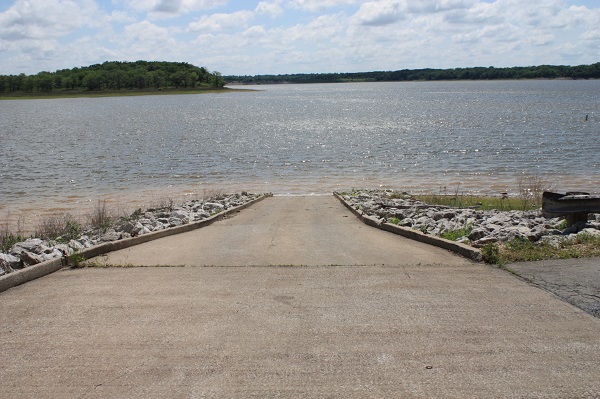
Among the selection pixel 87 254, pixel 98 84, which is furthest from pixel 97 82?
pixel 87 254

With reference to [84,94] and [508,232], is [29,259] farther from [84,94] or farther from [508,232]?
[84,94]

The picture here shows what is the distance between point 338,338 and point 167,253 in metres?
4.88

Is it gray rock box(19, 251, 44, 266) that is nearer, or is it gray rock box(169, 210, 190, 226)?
gray rock box(19, 251, 44, 266)

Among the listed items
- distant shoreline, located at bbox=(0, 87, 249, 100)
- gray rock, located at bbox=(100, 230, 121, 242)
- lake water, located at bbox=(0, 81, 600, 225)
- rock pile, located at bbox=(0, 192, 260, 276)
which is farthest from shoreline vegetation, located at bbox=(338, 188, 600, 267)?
distant shoreline, located at bbox=(0, 87, 249, 100)

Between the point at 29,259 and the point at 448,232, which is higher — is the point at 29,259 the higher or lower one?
the higher one

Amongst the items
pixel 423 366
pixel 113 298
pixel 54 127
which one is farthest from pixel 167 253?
pixel 54 127

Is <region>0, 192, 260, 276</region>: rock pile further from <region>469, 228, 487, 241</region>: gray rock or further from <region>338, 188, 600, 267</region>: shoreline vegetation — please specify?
<region>469, 228, 487, 241</region>: gray rock

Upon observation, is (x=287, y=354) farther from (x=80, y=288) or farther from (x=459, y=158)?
(x=459, y=158)

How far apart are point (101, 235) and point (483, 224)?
7.21 m

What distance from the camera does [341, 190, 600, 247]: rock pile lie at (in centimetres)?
932

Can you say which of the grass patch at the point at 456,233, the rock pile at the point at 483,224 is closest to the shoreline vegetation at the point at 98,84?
the rock pile at the point at 483,224

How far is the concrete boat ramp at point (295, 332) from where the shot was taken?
4.65 m

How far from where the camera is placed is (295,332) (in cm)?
565

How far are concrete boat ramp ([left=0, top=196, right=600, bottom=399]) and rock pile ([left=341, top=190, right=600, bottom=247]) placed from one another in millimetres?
1288
